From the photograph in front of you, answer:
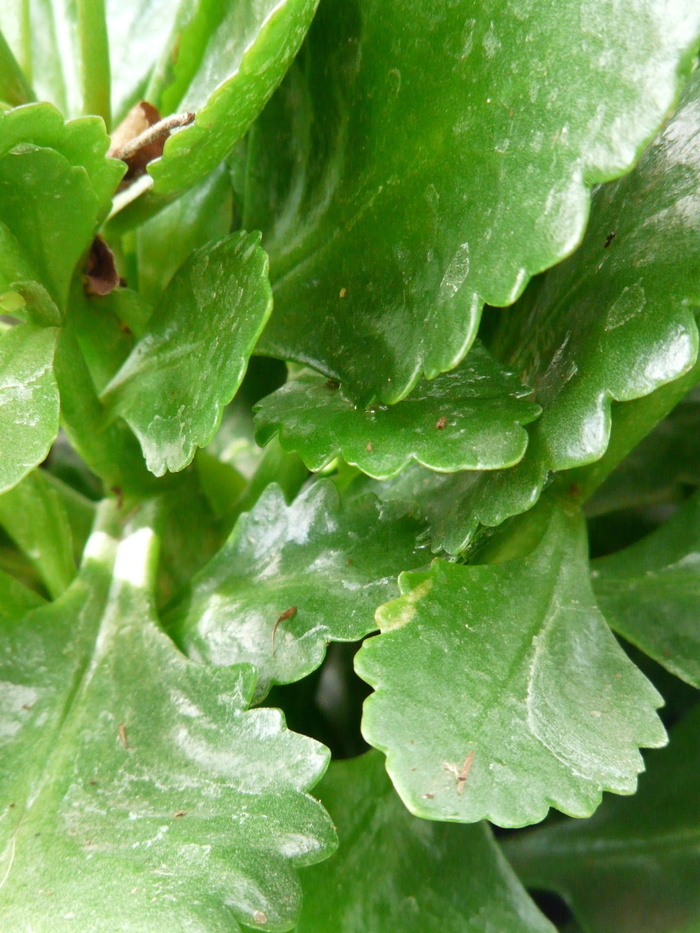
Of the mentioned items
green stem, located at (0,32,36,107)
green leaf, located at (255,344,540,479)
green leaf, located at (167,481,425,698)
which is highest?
green stem, located at (0,32,36,107)

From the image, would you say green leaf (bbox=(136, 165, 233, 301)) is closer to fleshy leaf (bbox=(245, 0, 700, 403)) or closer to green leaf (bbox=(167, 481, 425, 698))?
fleshy leaf (bbox=(245, 0, 700, 403))

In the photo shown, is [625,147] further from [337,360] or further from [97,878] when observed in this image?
[97,878]

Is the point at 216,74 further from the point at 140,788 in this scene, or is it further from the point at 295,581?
the point at 140,788

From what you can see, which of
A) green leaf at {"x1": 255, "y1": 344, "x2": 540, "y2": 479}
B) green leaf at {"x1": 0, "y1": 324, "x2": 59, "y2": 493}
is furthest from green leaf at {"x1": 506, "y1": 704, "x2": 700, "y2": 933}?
green leaf at {"x1": 0, "y1": 324, "x2": 59, "y2": 493}

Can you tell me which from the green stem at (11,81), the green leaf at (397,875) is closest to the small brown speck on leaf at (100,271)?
the green stem at (11,81)

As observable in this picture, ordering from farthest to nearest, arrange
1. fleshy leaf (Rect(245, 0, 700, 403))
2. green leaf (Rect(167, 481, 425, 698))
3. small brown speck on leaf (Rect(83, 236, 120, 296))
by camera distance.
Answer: small brown speck on leaf (Rect(83, 236, 120, 296))
green leaf (Rect(167, 481, 425, 698))
fleshy leaf (Rect(245, 0, 700, 403))

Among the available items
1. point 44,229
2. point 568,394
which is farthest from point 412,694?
point 44,229
